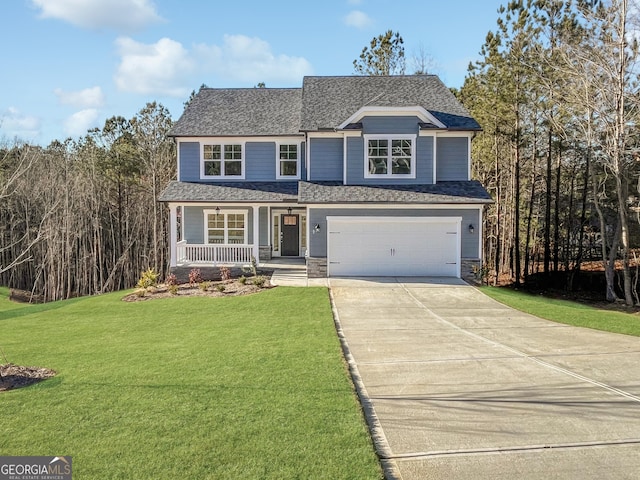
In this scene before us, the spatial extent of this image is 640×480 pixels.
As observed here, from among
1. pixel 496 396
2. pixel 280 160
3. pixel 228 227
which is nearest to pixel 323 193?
pixel 280 160

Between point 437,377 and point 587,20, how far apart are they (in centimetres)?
1760

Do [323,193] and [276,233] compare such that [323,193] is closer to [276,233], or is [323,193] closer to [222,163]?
[276,233]

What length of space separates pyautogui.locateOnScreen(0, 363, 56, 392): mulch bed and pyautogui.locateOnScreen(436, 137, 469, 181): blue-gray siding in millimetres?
14930

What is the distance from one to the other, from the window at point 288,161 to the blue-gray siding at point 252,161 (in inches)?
7.1

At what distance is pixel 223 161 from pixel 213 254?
13.8 ft

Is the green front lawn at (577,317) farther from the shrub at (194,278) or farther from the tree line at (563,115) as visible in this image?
the shrub at (194,278)

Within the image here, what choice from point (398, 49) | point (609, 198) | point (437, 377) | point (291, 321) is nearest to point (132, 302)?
point (291, 321)

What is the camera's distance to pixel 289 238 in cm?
2088

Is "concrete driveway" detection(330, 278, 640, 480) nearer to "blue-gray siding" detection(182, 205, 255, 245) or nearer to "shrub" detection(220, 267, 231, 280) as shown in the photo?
"shrub" detection(220, 267, 231, 280)

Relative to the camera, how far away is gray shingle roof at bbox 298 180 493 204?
55.0ft

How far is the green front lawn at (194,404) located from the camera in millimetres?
4457

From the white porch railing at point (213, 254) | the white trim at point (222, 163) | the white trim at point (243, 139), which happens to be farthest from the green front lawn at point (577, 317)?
the white trim at point (222, 163)

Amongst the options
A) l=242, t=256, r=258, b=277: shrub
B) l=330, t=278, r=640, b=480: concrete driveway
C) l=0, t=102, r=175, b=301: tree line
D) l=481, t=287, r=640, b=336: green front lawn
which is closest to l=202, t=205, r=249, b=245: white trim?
l=242, t=256, r=258, b=277: shrub

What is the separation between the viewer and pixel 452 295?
14.4 metres
